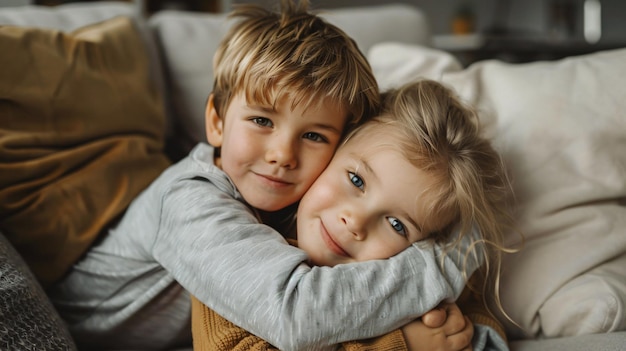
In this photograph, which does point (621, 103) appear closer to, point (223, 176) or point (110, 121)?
point (223, 176)

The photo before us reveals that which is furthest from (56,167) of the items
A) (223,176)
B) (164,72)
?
(164,72)

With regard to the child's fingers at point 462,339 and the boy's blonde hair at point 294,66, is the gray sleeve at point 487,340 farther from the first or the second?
the boy's blonde hair at point 294,66

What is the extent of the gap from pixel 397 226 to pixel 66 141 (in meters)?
0.66

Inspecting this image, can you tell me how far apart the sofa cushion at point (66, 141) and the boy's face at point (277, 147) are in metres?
0.31

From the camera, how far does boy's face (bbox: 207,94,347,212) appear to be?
3.07ft

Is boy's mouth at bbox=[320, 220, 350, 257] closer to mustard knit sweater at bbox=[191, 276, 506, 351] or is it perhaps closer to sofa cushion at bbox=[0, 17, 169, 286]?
mustard knit sweater at bbox=[191, 276, 506, 351]

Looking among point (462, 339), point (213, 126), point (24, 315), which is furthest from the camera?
point (213, 126)

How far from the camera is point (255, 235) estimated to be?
0.87m

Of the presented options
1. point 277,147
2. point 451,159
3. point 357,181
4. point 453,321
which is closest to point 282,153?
point 277,147

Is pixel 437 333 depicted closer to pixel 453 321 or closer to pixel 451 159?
pixel 453 321

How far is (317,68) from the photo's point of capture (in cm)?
93

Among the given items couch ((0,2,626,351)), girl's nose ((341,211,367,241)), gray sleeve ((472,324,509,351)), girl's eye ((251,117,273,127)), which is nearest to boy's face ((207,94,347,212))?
girl's eye ((251,117,273,127))

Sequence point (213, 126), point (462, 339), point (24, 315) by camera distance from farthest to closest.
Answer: point (213, 126), point (462, 339), point (24, 315)

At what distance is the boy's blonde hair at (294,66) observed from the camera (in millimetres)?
922
